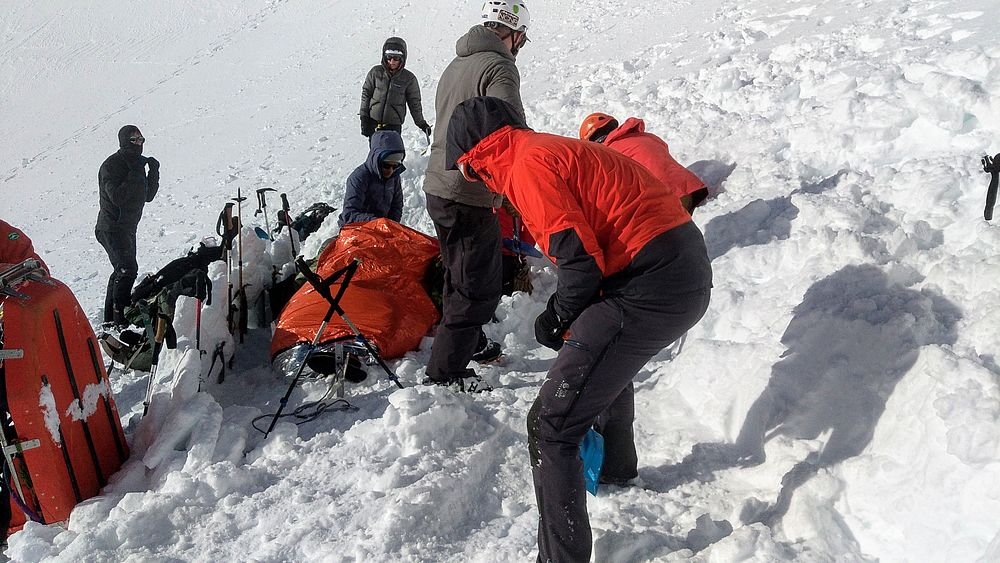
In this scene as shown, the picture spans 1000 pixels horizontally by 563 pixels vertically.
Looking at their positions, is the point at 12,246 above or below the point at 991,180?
above

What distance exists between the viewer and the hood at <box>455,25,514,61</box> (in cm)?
386

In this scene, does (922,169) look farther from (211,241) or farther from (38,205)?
(38,205)

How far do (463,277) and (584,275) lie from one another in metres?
1.60

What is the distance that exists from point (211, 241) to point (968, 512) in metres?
5.45

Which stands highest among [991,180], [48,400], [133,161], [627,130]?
[133,161]

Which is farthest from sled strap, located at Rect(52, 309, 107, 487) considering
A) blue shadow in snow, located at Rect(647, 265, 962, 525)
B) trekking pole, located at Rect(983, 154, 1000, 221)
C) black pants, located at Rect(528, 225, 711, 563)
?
trekking pole, located at Rect(983, 154, 1000, 221)

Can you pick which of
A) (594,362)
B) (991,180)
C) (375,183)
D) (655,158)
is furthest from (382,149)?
(991,180)

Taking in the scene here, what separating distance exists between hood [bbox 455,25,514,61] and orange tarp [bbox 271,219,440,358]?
1502 mm

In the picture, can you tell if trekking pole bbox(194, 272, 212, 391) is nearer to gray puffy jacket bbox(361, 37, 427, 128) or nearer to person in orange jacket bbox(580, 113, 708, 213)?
person in orange jacket bbox(580, 113, 708, 213)

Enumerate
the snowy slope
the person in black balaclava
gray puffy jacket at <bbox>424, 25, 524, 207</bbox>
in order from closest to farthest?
the snowy slope < gray puffy jacket at <bbox>424, 25, 524, 207</bbox> < the person in black balaclava

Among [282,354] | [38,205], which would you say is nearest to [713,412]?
[282,354]

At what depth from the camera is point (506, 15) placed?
406 centimetres

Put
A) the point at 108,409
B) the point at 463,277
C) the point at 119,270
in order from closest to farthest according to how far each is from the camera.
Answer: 1. the point at 108,409
2. the point at 463,277
3. the point at 119,270

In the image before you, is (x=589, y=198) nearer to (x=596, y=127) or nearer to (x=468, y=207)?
(x=468, y=207)
